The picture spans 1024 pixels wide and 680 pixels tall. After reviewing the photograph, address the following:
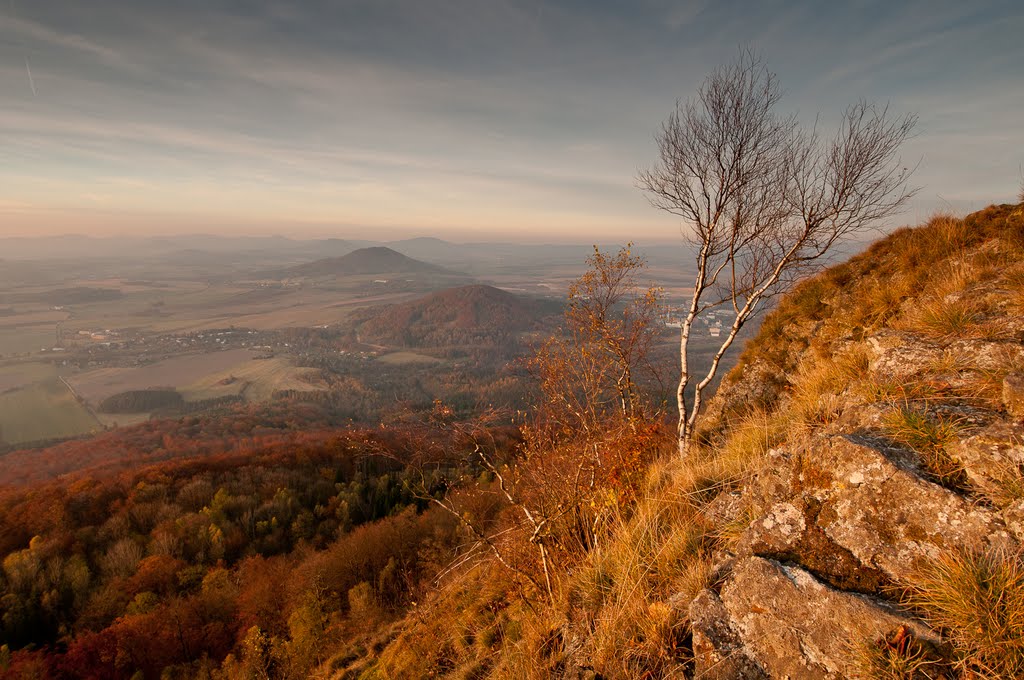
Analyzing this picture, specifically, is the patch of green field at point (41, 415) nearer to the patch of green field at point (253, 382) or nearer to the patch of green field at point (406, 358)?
the patch of green field at point (253, 382)

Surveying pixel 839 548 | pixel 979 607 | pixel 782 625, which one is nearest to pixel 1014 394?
pixel 839 548

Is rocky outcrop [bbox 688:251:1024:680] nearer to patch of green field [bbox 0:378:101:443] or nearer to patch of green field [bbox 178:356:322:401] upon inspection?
patch of green field [bbox 178:356:322:401]

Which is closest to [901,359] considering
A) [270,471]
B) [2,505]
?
[270,471]

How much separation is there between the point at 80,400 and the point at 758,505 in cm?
15858

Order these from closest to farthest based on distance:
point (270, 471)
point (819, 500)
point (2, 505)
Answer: point (819, 500)
point (2, 505)
point (270, 471)

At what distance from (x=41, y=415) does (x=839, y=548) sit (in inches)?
6083

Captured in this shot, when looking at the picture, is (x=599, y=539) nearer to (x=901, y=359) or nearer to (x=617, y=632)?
(x=617, y=632)

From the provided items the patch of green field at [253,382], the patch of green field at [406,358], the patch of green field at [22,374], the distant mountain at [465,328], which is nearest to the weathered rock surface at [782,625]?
the patch of green field at [253,382]

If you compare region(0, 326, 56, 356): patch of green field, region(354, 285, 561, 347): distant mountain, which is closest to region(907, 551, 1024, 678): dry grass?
region(354, 285, 561, 347): distant mountain

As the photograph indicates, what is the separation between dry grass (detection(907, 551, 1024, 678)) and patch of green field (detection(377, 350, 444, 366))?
5728 inches

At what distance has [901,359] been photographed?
5.01m

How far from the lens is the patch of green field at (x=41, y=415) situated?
297 ft

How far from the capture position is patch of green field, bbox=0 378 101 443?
90.5 meters

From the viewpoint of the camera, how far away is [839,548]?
10.1 ft
